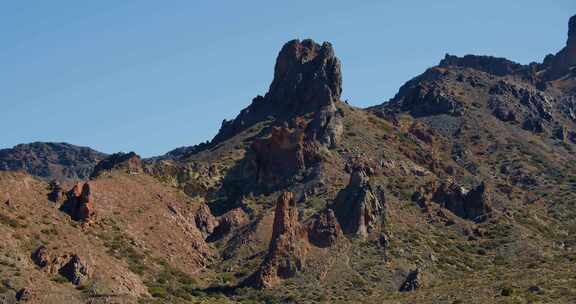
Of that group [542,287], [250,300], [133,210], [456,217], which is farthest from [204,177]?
[542,287]

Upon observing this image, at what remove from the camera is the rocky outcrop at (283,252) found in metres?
132

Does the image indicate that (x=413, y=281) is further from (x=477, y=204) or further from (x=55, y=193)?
(x=55, y=193)

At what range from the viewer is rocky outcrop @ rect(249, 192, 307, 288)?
132 meters

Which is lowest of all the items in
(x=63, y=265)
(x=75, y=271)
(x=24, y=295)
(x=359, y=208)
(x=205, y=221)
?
(x=24, y=295)

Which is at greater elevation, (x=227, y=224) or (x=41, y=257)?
(x=227, y=224)

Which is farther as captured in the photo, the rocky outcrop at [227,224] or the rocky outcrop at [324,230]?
the rocky outcrop at [227,224]

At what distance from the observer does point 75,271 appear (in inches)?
4572

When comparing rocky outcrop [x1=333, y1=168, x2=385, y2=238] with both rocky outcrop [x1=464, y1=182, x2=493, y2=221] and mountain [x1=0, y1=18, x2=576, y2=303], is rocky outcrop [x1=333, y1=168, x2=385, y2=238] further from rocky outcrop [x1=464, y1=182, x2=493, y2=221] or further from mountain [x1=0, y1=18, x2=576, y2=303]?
rocky outcrop [x1=464, y1=182, x2=493, y2=221]

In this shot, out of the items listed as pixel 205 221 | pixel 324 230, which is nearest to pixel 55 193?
pixel 205 221

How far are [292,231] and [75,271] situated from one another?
3261 centimetres

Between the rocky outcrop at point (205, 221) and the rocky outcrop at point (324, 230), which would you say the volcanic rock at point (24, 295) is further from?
the rocky outcrop at point (205, 221)

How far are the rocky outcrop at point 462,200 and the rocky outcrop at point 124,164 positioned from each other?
48514 mm

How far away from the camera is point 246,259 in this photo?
144 m

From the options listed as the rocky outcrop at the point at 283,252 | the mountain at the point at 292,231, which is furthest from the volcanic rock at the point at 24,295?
the rocky outcrop at the point at 283,252
